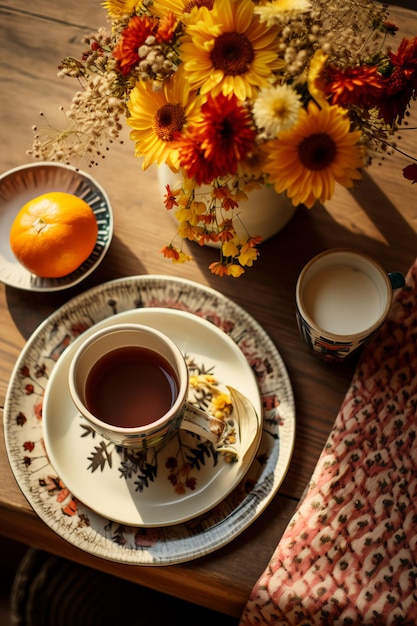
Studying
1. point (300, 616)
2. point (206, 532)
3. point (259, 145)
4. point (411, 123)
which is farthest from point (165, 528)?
point (411, 123)

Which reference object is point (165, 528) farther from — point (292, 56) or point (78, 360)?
point (292, 56)

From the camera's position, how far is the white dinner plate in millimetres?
890

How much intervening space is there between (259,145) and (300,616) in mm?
544

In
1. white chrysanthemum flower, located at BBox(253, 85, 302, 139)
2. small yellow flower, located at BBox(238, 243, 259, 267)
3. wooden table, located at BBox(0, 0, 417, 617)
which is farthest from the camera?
wooden table, located at BBox(0, 0, 417, 617)

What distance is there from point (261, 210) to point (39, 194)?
349 mm

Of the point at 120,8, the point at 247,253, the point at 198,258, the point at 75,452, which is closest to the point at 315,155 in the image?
the point at 247,253

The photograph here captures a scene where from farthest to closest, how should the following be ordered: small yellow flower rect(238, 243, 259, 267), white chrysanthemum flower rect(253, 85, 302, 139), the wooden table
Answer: the wooden table, small yellow flower rect(238, 243, 259, 267), white chrysanthemum flower rect(253, 85, 302, 139)

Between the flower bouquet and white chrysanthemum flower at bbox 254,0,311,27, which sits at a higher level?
white chrysanthemum flower at bbox 254,0,311,27

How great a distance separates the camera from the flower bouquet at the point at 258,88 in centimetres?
57

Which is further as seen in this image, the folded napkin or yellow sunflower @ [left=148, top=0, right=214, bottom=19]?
the folded napkin

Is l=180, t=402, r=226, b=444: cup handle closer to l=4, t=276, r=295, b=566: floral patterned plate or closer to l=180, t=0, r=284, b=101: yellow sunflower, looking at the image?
l=4, t=276, r=295, b=566: floral patterned plate

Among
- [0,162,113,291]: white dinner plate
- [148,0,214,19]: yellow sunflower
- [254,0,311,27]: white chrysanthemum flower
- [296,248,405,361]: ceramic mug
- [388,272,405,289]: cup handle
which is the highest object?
[254,0,311,27]: white chrysanthemum flower

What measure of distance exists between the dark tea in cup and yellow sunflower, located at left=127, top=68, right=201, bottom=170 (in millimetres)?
256

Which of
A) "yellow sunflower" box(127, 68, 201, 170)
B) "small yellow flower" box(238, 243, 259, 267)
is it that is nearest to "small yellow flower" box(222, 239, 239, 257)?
"small yellow flower" box(238, 243, 259, 267)
